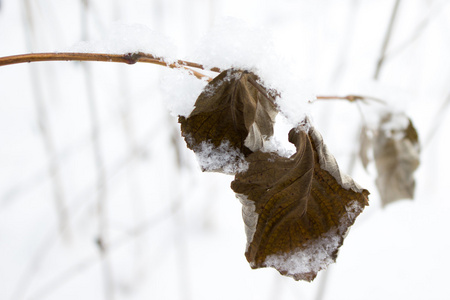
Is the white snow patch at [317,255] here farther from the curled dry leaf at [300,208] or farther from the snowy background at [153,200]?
the snowy background at [153,200]

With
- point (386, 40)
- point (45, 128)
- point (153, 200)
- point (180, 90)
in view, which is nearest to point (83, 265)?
A: point (45, 128)

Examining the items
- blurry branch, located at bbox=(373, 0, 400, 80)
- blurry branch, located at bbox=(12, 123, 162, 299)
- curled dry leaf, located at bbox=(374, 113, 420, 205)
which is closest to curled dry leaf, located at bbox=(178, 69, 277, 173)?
curled dry leaf, located at bbox=(374, 113, 420, 205)

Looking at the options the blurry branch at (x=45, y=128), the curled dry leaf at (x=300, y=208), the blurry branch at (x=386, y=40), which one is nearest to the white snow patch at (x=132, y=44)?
the curled dry leaf at (x=300, y=208)

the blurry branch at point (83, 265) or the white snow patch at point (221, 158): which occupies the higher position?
the white snow patch at point (221, 158)

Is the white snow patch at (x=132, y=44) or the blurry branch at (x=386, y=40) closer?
the white snow patch at (x=132, y=44)

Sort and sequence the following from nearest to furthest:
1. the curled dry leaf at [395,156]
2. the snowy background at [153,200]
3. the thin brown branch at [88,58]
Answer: the thin brown branch at [88,58]
the curled dry leaf at [395,156]
the snowy background at [153,200]

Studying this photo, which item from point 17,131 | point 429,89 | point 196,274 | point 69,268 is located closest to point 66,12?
point 17,131

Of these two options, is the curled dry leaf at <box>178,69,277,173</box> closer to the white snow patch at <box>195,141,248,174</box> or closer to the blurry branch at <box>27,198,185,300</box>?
the white snow patch at <box>195,141,248,174</box>

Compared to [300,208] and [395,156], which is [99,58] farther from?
[395,156]

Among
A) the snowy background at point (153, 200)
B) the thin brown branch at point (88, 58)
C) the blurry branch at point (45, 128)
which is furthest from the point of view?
the snowy background at point (153, 200)
